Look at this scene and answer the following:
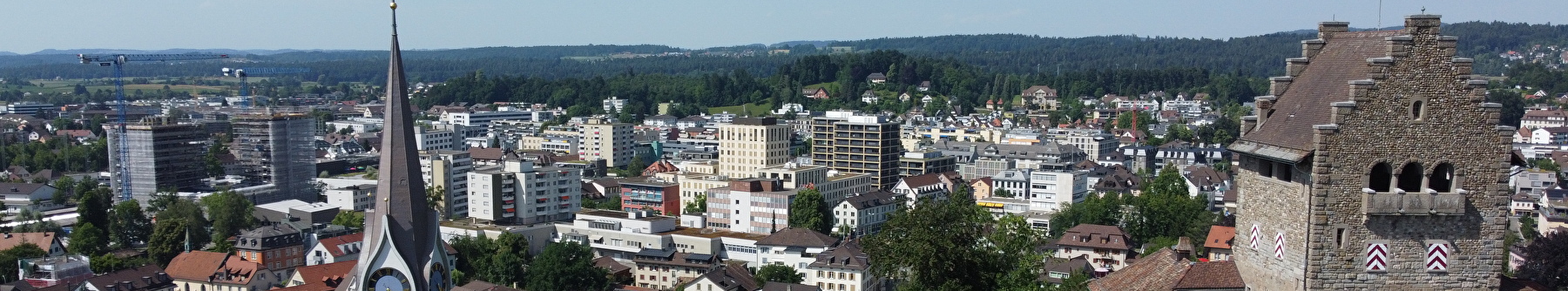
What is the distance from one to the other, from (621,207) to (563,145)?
114ft

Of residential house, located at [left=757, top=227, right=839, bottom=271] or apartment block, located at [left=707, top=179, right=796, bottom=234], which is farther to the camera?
apartment block, located at [left=707, top=179, right=796, bottom=234]

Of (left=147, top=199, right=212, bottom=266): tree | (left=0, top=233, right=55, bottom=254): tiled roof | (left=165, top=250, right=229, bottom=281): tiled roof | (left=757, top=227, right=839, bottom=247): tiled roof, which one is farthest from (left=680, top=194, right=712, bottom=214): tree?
(left=0, top=233, right=55, bottom=254): tiled roof

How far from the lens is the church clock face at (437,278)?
12461mm

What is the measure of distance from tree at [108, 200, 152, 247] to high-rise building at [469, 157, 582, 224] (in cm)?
1325

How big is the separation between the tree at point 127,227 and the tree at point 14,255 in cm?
692

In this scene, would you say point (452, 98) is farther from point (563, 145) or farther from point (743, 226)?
point (743, 226)

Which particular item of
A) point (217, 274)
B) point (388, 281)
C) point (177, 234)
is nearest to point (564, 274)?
point (217, 274)

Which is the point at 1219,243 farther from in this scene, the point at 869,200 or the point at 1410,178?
the point at 1410,178

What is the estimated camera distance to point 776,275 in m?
41.3

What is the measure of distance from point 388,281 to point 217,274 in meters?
33.0

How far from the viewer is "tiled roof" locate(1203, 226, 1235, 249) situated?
131 feet

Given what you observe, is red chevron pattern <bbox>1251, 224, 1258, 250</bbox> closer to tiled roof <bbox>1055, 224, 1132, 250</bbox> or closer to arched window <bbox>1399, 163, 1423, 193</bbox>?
arched window <bbox>1399, 163, 1423, 193</bbox>

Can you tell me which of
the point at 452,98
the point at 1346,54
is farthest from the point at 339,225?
the point at 452,98

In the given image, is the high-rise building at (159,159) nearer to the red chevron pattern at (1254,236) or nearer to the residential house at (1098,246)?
the residential house at (1098,246)
